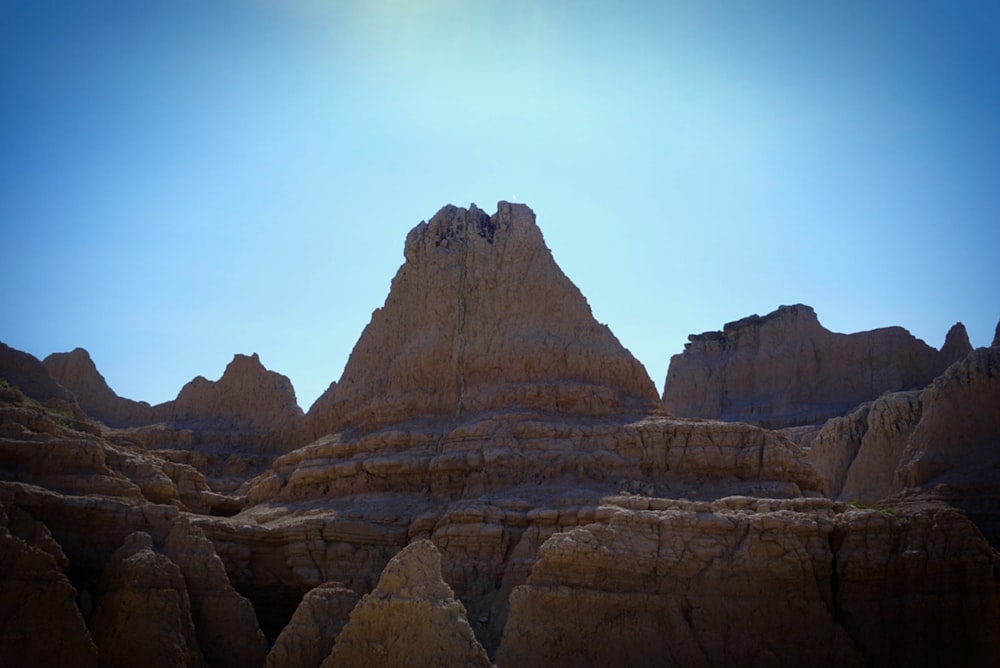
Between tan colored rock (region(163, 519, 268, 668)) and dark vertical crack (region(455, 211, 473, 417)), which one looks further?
dark vertical crack (region(455, 211, 473, 417))

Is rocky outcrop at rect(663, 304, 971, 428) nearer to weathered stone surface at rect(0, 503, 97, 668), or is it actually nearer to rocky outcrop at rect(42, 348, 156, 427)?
rocky outcrop at rect(42, 348, 156, 427)

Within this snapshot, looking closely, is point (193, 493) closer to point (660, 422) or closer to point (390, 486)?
point (390, 486)

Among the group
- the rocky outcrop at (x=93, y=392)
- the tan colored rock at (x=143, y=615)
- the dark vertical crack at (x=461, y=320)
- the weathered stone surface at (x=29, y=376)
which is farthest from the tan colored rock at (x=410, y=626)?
the rocky outcrop at (x=93, y=392)

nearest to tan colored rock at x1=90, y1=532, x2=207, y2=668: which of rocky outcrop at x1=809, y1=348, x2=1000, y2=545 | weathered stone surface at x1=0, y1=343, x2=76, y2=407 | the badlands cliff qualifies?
the badlands cliff

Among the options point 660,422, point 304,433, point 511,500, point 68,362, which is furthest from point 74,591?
point 68,362

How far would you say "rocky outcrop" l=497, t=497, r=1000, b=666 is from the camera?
89.4ft

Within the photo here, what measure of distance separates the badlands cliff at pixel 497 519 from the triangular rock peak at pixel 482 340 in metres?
0.09

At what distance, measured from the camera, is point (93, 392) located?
62.5 m

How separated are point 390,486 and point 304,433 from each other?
13140mm

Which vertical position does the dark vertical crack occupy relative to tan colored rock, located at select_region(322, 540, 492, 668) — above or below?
above

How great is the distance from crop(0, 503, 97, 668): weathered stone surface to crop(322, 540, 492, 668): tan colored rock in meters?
6.93

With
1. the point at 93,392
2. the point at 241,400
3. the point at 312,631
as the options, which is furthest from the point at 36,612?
the point at 93,392

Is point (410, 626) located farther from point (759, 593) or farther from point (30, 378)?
point (30, 378)

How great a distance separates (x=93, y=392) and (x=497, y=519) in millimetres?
37131
